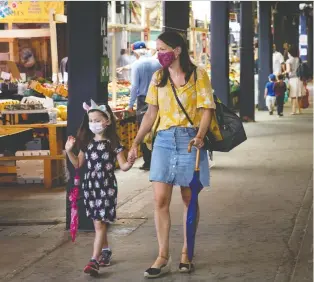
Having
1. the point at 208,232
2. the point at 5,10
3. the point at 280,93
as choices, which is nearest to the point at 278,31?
the point at 280,93

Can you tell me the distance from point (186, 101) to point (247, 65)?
14944 millimetres

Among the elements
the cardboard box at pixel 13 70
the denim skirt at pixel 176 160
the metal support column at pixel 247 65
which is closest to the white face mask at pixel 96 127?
the denim skirt at pixel 176 160

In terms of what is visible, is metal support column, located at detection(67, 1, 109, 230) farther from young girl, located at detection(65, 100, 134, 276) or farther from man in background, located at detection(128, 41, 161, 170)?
man in background, located at detection(128, 41, 161, 170)

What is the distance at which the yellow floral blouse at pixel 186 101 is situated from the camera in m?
6.51

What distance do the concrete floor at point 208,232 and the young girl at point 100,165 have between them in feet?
1.20

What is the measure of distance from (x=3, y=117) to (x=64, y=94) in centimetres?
167

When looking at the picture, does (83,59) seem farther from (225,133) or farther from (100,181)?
(225,133)

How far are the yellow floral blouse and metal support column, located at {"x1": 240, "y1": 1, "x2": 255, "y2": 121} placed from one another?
47.9 ft

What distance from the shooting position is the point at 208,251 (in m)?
7.32

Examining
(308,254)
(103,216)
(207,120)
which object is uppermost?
(207,120)

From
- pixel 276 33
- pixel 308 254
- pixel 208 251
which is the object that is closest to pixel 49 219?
pixel 208 251

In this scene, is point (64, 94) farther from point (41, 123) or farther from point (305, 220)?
point (305, 220)

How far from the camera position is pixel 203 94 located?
6500 mm

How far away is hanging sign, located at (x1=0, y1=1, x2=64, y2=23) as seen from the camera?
42.5ft
